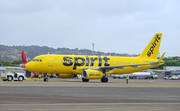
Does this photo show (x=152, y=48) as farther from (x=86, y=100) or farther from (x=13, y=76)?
(x=86, y=100)

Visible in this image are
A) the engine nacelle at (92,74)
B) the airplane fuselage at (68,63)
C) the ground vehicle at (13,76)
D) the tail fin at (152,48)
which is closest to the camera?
the engine nacelle at (92,74)

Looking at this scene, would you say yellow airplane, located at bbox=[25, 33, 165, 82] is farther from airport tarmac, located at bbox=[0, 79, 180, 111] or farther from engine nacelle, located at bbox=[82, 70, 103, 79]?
airport tarmac, located at bbox=[0, 79, 180, 111]

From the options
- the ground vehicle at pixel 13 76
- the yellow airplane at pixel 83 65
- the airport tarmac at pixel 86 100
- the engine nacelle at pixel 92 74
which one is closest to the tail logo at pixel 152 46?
the yellow airplane at pixel 83 65

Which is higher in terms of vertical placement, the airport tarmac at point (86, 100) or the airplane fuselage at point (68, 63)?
the airplane fuselage at point (68, 63)

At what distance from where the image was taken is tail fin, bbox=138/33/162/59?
56.5 m

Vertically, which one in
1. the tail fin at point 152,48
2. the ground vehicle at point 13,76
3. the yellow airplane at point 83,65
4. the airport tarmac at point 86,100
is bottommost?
the airport tarmac at point 86,100

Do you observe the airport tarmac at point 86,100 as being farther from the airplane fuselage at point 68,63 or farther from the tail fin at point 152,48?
the tail fin at point 152,48

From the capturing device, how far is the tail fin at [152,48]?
56.5 metres

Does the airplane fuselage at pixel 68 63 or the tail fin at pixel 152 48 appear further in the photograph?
the tail fin at pixel 152 48

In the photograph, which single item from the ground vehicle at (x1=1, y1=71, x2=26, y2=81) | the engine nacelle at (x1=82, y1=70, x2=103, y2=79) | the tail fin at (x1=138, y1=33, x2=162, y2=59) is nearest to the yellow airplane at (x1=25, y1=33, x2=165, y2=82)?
the engine nacelle at (x1=82, y1=70, x2=103, y2=79)

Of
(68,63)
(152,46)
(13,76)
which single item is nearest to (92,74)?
(68,63)

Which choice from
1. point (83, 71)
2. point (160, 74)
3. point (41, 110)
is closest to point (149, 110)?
point (41, 110)

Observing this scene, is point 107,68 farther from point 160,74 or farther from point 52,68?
point 160,74

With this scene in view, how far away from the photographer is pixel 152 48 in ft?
186
